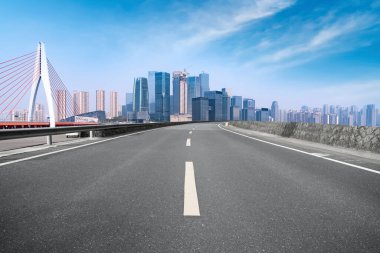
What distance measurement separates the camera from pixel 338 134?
1031cm

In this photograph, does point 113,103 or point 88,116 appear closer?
point 88,116

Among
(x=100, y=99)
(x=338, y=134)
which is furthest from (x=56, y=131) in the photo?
(x=100, y=99)

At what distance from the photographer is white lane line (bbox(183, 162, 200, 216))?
3156mm

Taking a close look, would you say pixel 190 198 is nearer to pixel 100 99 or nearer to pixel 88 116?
pixel 88 116

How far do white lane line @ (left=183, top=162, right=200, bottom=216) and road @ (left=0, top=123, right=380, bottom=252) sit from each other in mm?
15

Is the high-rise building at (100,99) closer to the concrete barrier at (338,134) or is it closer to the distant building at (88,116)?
the distant building at (88,116)

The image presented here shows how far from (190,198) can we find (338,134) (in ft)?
28.8

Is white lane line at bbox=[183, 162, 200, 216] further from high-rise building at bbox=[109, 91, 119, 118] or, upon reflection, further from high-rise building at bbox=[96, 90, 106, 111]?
high-rise building at bbox=[109, 91, 119, 118]

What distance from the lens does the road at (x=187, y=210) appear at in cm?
238

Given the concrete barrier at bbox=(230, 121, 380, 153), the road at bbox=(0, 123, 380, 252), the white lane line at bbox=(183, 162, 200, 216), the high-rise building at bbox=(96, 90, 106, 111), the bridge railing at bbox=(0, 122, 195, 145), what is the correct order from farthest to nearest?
the high-rise building at bbox=(96, 90, 106, 111) < the concrete barrier at bbox=(230, 121, 380, 153) < the bridge railing at bbox=(0, 122, 195, 145) < the white lane line at bbox=(183, 162, 200, 216) < the road at bbox=(0, 123, 380, 252)

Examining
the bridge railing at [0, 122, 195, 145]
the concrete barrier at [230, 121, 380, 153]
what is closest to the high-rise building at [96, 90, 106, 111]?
the bridge railing at [0, 122, 195, 145]

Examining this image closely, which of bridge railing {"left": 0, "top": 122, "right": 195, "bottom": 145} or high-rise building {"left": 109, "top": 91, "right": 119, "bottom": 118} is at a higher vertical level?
high-rise building {"left": 109, "top": 91, "right": 119, "bottom": 118}

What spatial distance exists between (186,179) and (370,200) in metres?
2.76

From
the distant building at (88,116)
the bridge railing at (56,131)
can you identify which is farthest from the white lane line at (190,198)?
the distant building at (88,116)
